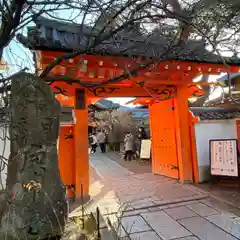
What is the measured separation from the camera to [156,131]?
29.8ft

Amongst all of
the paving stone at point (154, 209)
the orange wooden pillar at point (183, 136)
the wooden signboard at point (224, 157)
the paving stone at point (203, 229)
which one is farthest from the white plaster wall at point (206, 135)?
the paving stone at point (203, 229)

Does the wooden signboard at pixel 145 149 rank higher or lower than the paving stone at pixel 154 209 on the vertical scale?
higher

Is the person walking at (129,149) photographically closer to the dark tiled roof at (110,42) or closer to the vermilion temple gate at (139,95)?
the vermilion temple gate at (139,95)

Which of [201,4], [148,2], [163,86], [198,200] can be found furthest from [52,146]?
[163,86]

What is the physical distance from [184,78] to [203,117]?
1.55 m

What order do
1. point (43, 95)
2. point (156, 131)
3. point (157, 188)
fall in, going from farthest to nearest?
point (156, 131) < point (157, 188) < point (43, 95)

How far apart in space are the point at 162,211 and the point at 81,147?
8.89ft

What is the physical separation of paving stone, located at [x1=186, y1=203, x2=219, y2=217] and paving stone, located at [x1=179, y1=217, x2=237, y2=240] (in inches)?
11.7

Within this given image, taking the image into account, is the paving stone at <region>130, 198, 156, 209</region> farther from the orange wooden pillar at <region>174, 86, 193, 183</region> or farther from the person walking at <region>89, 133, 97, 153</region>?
the person walking at <region>89, 133, 97, 153</region>

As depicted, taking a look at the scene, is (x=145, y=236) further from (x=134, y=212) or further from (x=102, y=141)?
(x=102, y=141)

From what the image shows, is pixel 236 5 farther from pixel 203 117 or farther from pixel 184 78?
pixel 203 117

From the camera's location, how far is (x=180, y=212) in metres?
4.93

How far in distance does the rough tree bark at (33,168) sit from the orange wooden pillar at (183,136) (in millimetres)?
4847

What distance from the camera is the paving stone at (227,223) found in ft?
12.7
